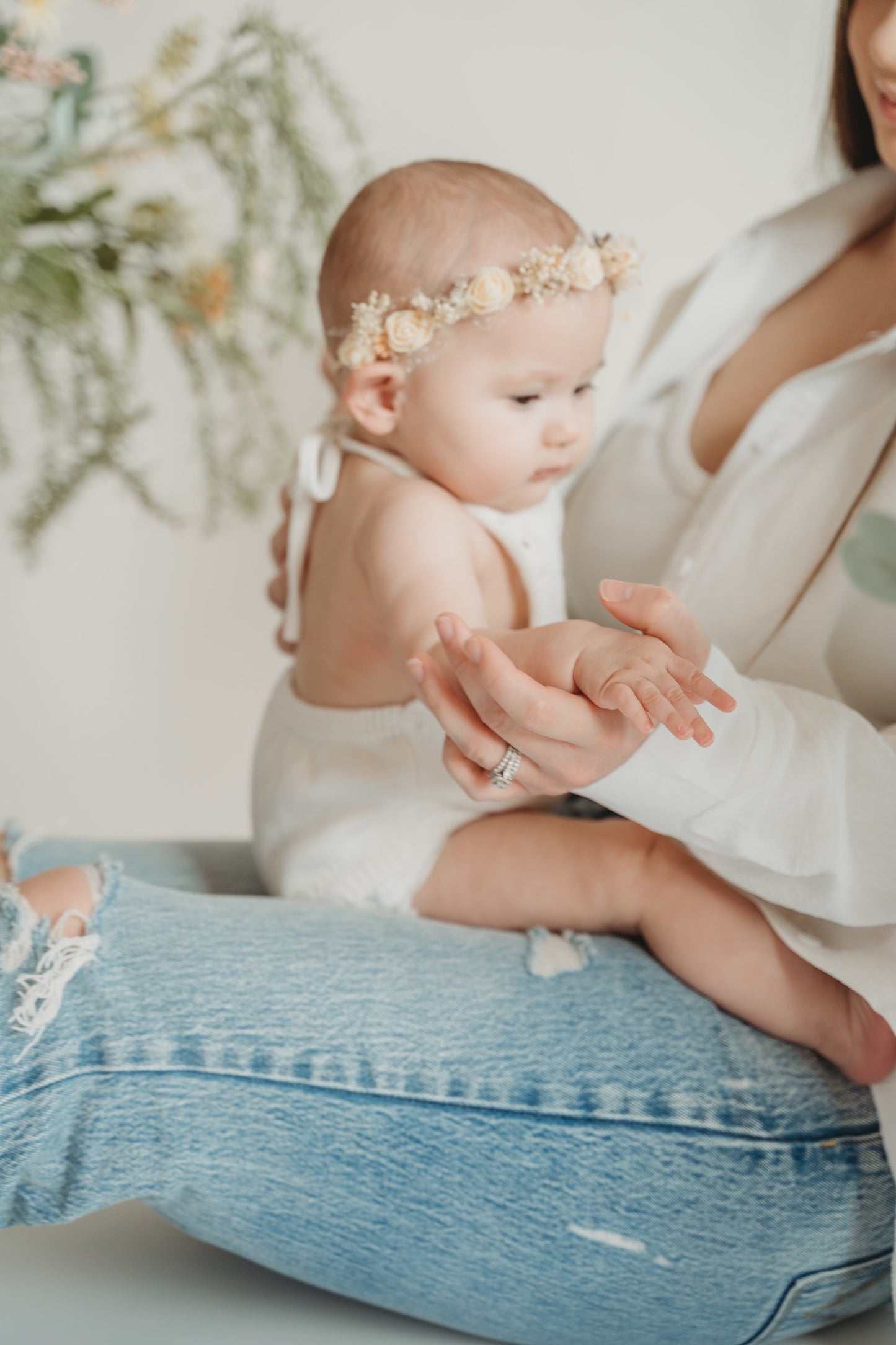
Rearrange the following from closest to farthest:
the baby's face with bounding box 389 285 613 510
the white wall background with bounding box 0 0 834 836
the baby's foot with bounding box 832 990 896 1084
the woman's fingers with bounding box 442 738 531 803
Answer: the woman's fingers with bounding box 442 738 531 803, the baby's foot with bounding box 832 990 896 1084, the baby's face with bounding box 389 285 613 510, the white wall background with bounding box 0 0 834 836

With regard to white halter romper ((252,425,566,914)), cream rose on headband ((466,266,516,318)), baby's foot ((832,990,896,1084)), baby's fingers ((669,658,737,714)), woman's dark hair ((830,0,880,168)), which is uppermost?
woman's dark hair ((830,0,880,168))

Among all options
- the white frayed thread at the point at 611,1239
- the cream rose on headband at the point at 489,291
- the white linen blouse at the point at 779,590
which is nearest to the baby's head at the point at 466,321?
the cream rose on headband at the point at 489,291

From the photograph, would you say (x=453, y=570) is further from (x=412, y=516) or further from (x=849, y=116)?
(x=849, y=116)

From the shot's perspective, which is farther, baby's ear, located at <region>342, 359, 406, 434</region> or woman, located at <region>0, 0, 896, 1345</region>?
baby's ear, located at <region>342, 359, 406, 434</region>

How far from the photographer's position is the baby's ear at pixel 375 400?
974mm

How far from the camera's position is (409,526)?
91cm

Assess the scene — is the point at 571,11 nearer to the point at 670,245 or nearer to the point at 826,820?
the point at 670,245

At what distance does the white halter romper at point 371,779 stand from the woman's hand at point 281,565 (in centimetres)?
9

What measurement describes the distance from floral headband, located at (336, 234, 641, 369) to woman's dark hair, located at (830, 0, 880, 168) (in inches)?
18.8

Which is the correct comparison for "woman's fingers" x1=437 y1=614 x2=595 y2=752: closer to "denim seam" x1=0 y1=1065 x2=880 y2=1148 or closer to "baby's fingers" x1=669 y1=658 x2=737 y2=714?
"baby's fingers" x1=669 y1=658 x2=737 y2=714

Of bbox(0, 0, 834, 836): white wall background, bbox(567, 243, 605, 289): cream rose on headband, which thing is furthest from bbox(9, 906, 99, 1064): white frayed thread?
bbox(0, 0, 834, 836): white wall background

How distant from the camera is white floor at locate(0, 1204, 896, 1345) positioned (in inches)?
34.2

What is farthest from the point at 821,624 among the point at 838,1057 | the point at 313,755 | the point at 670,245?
the point at 670,245

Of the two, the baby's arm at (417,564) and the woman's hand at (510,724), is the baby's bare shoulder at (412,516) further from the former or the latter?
the woman's hand at (510,724)
